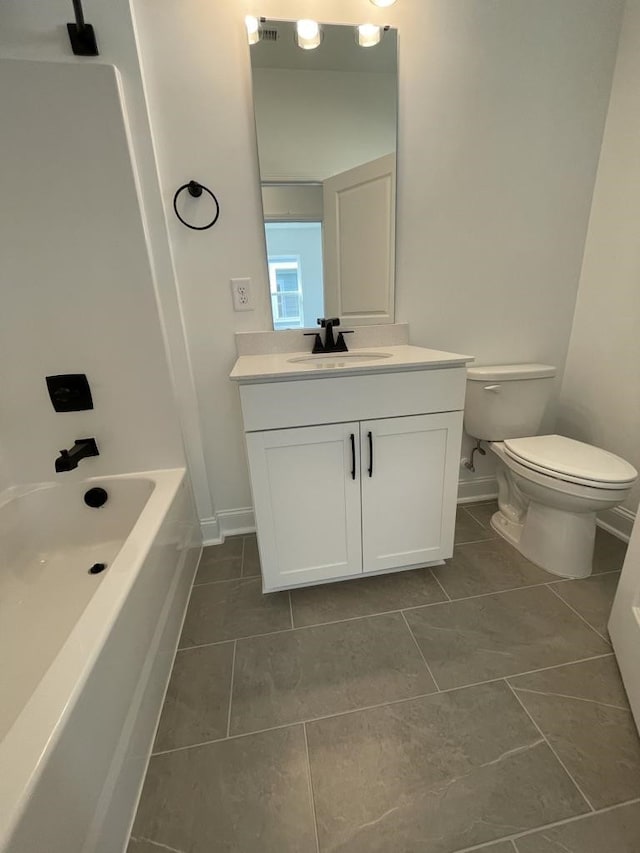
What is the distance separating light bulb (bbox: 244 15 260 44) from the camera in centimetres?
120

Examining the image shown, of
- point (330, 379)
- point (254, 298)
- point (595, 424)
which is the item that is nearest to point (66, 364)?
point (254, 298)

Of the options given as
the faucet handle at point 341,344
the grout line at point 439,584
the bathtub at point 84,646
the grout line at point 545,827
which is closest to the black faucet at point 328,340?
the faucet handle at point 341,344

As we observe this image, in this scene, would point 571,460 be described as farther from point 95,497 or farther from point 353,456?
point 95,497

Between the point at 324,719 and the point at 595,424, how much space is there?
1.73 m

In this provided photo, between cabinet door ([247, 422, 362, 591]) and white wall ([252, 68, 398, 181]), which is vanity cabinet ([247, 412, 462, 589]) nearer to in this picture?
cabinet door ([247, 422, 362, 591])

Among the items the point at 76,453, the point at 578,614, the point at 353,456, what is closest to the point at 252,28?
the point at 353,456

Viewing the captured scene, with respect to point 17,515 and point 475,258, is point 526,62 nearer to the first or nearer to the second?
point 475,258

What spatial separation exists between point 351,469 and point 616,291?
145cm

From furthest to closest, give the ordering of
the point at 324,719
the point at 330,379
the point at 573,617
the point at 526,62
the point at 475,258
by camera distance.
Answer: the point at 475,258 → the point at 526,62 → the point at 573,617 → the point at 330,379 → the point at 324,719

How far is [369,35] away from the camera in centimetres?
128

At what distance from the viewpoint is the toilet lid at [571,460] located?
1.21 metres

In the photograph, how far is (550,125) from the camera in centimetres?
148

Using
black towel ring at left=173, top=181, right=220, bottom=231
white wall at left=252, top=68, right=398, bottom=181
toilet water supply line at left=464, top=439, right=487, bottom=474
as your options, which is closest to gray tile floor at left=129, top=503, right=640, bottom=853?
toilet water supply line at left=464, top=439, right=487, bottom=474

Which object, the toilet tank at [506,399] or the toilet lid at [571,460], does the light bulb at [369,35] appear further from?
the toilet lid at [571,460]
